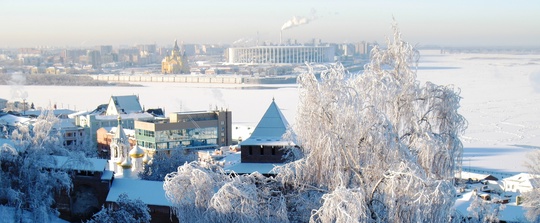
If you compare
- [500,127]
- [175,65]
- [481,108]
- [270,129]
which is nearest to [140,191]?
[270,129]

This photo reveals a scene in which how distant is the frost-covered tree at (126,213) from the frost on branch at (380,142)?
20.5 feet

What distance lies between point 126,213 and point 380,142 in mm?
7569

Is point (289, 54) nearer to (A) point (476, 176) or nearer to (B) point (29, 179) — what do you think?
(A) point (476, 176)

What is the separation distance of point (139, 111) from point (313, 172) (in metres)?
36.1

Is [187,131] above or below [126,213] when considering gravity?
below

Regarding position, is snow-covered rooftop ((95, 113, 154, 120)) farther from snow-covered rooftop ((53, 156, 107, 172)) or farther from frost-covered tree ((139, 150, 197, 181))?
snow-covered rooftop ((53, 156, 107, 172))

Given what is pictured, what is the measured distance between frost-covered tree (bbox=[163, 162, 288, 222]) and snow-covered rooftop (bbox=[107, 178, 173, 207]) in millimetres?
7142

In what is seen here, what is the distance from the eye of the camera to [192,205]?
31.0ft

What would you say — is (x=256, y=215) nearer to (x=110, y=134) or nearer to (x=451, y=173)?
(x=451, y=173)

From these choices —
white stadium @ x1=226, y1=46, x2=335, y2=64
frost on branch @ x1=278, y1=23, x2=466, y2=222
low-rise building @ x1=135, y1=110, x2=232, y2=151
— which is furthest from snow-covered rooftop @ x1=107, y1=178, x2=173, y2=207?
white stadium @ x1=226, y1=46, x2=335, y2=64

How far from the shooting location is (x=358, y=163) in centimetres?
892

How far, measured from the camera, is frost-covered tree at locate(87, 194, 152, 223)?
1488cm

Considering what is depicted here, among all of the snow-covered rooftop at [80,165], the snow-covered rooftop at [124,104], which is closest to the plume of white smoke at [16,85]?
the snow-covered rooftop at [124,104]

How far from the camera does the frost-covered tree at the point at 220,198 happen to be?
9156 millimetres
